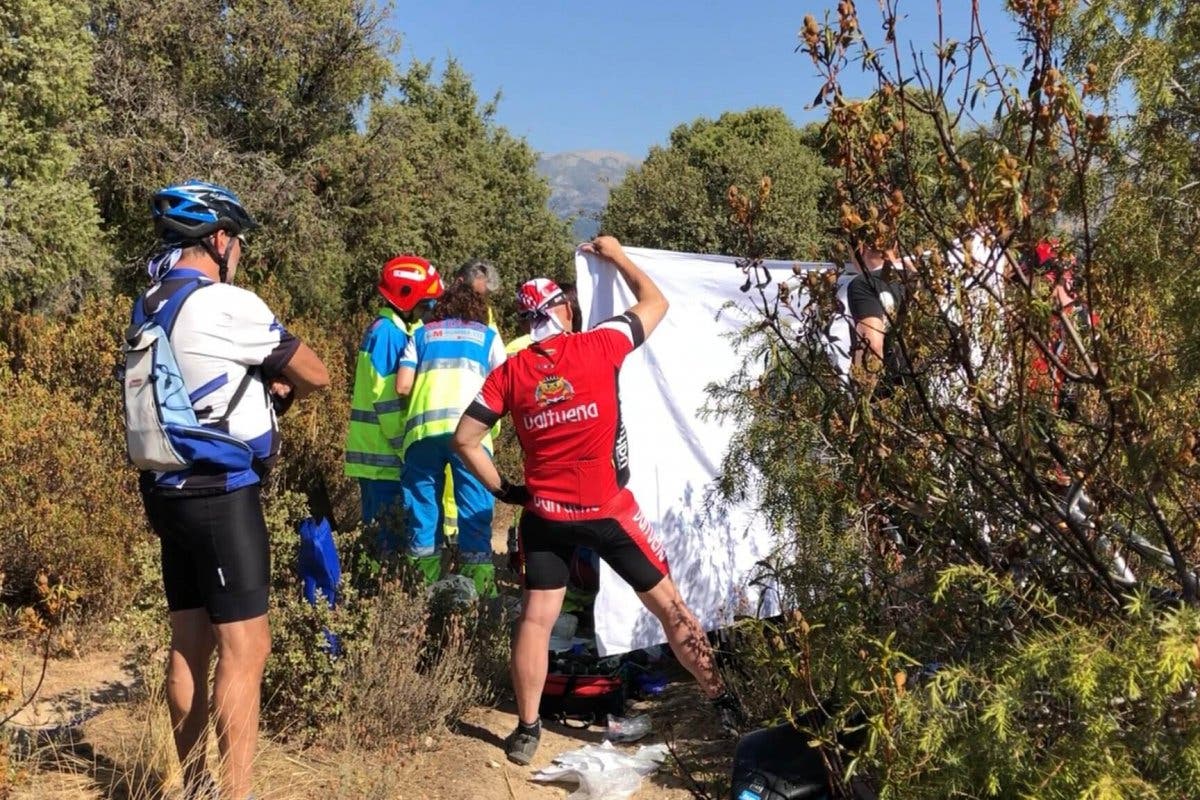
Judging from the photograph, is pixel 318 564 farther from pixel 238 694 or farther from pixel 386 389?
pixel 386 389

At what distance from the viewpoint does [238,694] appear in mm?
3035

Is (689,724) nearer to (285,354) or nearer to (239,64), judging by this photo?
(285,354)

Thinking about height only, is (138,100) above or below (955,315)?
above

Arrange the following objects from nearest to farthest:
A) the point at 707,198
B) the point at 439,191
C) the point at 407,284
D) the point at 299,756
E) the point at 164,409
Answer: the point at 164,409 → the point at 299,756 → the point at 407,284 → the point at 707,198 → the point at 439,191

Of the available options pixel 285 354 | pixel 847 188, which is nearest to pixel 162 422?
pixel 285 354

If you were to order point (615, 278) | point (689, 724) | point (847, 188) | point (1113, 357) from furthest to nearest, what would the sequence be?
point (615, 278) → point (689, 724) → point (847, 188) → point (1113, 357)

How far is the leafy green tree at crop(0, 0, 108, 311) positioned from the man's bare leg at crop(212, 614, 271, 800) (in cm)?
1115

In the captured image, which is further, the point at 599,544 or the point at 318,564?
the point at 318,564

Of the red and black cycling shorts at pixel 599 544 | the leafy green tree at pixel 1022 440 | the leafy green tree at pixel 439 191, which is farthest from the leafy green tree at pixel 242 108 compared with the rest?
the leafy green tree at pixel 1022 440

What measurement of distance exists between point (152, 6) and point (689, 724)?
50.7 ft

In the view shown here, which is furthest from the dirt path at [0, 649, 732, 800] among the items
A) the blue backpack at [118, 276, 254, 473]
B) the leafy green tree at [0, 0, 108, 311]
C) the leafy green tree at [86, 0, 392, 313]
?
the leafy green tree at [86, 0, 392, 313]

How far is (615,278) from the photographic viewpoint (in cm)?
493

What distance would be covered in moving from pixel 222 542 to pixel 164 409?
1.35ft

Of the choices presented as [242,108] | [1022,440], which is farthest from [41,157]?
[1022,440]
